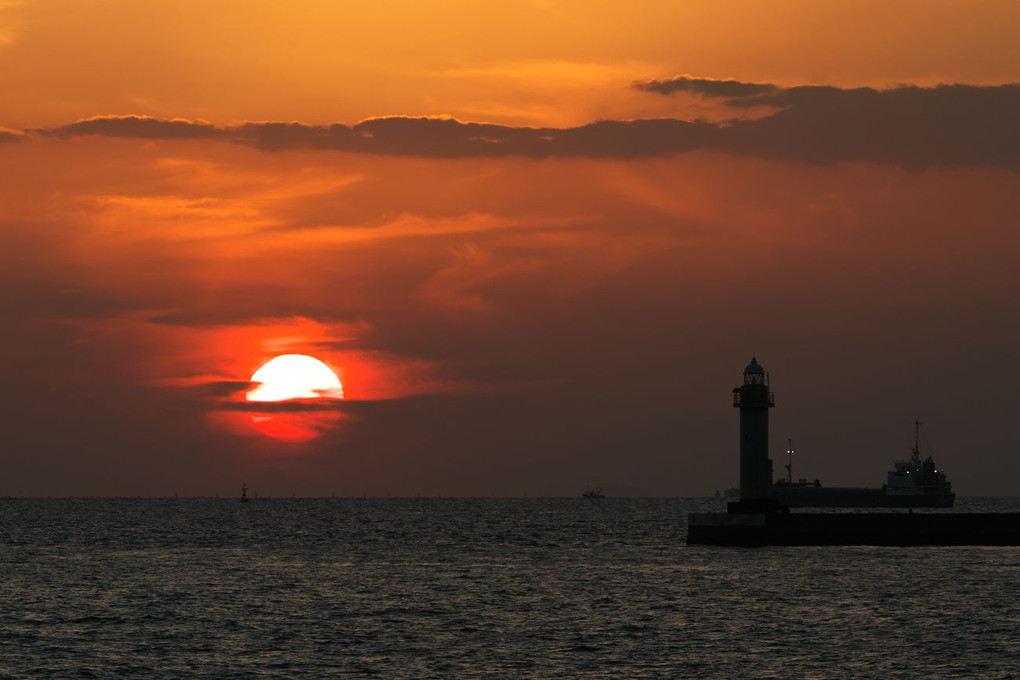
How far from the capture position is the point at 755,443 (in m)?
93.9

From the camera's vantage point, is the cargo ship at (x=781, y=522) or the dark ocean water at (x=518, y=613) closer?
the dark ocean water at (x=518, y=613)

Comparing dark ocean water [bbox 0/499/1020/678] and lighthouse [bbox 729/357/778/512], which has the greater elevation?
lighthouse [bbox 729/357/778/512]

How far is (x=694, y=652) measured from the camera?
5078cm

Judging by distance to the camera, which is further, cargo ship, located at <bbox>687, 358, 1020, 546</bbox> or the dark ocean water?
cargo ship, located at <bbox>687, 358, 1020, 546</bbox>

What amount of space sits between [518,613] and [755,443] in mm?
35167

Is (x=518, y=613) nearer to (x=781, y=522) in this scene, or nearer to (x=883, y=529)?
(x=781, y=522)

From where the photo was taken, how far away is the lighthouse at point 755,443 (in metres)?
93.7

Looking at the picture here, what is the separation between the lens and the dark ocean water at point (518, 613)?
48094mm

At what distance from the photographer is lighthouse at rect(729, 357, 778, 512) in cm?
9369

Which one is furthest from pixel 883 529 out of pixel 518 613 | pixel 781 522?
pixel 518 613

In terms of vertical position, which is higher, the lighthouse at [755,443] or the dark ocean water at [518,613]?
the lighthouse at [755,443]

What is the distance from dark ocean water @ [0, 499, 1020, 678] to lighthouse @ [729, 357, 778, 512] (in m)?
3.76

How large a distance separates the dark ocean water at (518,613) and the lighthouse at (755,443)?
148 inches

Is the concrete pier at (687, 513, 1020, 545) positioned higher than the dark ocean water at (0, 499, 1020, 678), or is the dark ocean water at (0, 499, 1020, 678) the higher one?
the concrete pier at (687, 513, 1020, 545)
